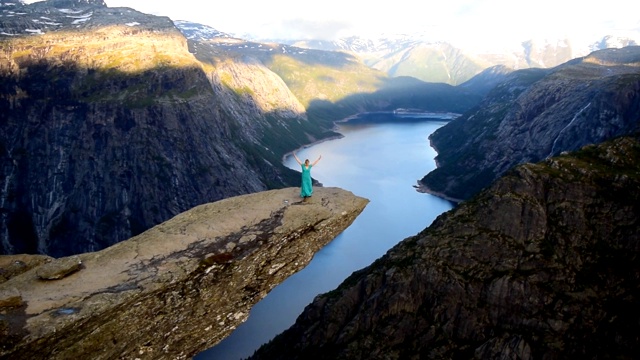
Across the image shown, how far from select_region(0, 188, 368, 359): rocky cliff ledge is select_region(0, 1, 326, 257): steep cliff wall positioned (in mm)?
116603

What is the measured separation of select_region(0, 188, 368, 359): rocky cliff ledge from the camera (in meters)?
17.7

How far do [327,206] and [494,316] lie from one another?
41.9 metres

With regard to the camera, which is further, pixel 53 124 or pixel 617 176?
pixel 53 124

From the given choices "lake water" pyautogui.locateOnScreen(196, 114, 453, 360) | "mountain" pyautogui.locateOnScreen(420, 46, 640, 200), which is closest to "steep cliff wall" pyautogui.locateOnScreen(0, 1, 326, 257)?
"lake water" pyautogui.locateOnScreen(196, 114, 453, 360)

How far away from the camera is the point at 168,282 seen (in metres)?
20.1

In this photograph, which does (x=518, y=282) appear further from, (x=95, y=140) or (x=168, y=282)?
(x=95, y=140)

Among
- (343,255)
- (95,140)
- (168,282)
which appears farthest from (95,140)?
(168,282)

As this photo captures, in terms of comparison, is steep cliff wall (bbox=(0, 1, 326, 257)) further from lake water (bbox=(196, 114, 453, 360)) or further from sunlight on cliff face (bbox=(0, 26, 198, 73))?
lake water (bbox=(196, 114, 453, 360))

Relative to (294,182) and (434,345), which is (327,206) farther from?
(294,182)

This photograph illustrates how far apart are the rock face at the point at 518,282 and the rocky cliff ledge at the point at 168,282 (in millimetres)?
39055

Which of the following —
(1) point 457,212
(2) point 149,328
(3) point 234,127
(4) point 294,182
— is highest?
(2) point 149,328

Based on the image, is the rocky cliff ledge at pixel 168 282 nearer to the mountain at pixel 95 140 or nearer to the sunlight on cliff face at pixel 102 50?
the mountain at pixel 95 140

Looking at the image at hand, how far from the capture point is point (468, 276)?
61.0m

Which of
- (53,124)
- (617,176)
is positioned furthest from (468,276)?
(53,124)
